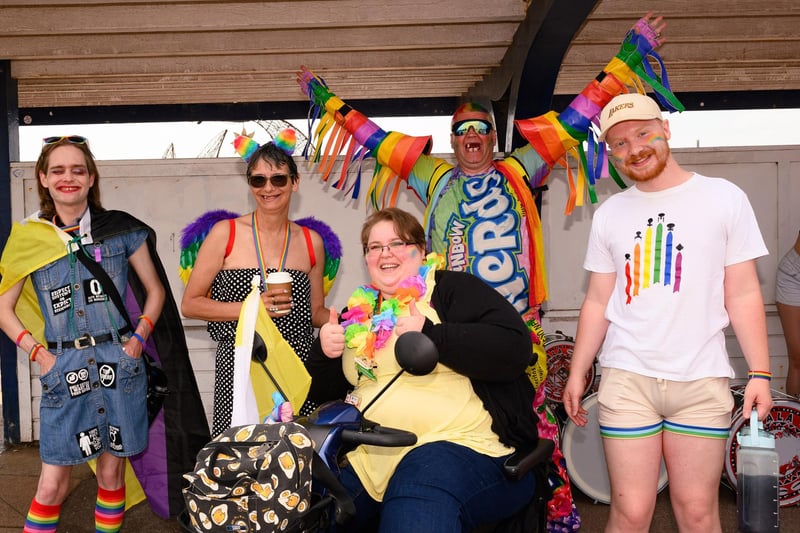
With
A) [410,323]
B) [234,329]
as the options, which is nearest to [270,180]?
[234,329]

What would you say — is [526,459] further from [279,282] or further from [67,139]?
[67,139]

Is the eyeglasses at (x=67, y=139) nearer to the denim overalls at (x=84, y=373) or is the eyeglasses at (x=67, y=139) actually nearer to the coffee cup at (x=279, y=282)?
the denim overalls at (x=84, y=373)

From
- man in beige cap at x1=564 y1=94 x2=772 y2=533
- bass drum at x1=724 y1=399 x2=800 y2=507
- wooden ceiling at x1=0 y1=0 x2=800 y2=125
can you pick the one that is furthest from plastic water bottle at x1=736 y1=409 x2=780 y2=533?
wooden ceiling at x1=0 y1=0 x2=800 y2=125

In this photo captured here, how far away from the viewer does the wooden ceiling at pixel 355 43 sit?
480 centimetres

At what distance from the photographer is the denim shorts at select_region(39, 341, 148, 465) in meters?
3.01

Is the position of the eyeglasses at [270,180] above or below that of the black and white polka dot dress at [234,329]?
above

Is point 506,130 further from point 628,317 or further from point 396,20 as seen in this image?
point 628,317

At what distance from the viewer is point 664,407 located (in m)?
2.37

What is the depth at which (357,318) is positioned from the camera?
7.91 feet

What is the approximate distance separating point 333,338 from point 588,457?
220cm

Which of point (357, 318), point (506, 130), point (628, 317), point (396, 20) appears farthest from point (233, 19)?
point (628, 317)

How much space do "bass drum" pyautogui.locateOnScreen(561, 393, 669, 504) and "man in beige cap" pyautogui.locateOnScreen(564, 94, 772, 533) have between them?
60.7 inches

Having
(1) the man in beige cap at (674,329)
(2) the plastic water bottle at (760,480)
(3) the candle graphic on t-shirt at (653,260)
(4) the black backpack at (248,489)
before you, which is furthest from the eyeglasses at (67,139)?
(2) the plastic water bottle at (760,480)

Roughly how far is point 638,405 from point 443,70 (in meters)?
4.49
